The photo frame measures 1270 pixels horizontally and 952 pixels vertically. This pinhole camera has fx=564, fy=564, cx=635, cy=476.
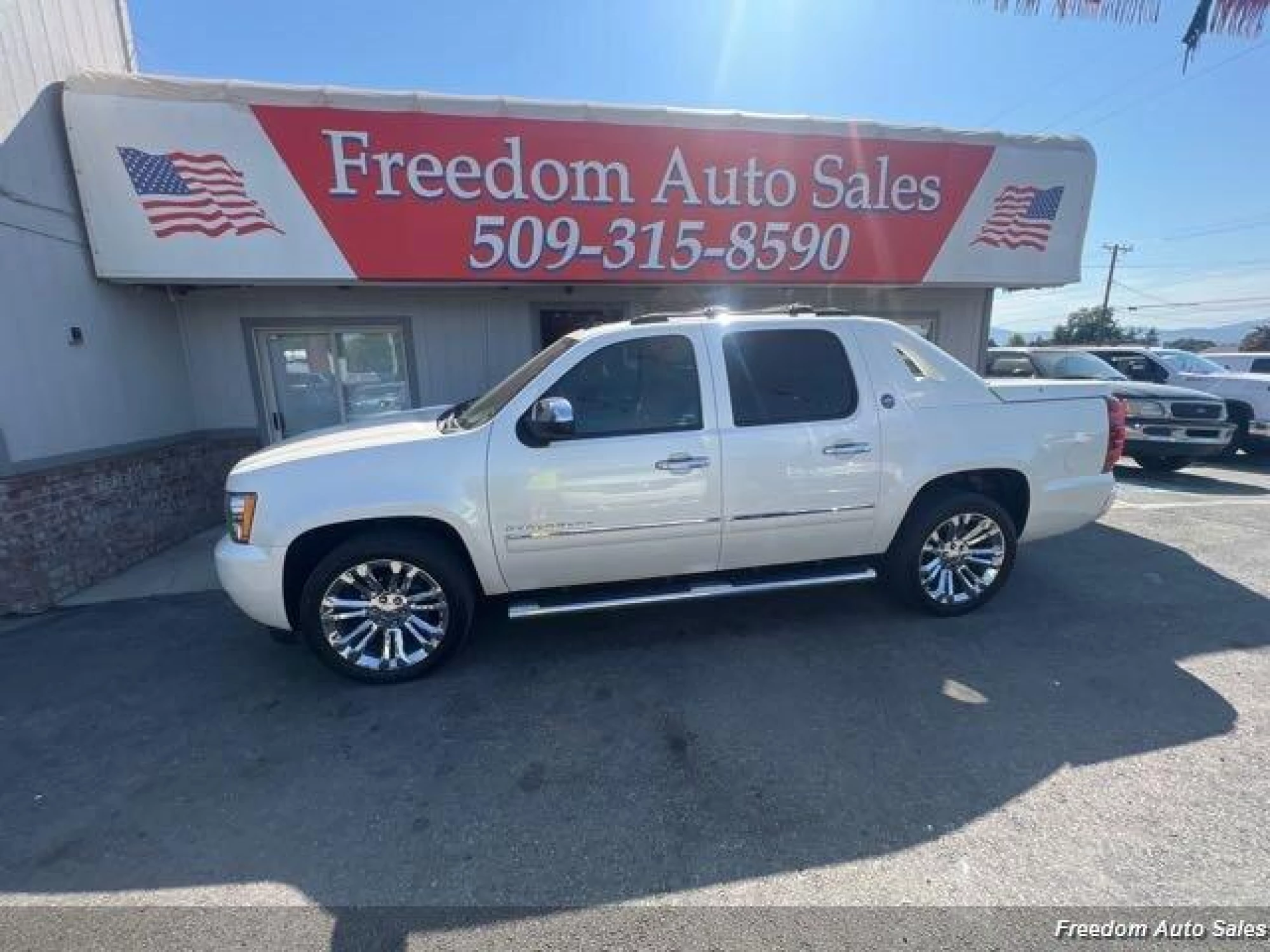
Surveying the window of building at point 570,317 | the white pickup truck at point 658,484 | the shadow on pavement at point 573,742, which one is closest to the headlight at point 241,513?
the white pickup truck at point 658,484

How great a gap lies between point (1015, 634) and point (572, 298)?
598cm

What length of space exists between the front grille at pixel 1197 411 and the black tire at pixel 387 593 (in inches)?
399

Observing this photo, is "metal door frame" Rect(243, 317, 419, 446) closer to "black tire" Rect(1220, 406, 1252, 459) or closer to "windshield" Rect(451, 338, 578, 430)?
"windshield" Rect(451, 338, 578, 430)

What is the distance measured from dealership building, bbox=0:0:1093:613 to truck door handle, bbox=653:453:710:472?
3.96 m

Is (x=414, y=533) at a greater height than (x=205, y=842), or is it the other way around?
(x=414, y=533)

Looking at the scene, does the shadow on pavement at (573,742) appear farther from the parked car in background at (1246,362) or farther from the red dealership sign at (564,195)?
the parked car in background at (1246,362)

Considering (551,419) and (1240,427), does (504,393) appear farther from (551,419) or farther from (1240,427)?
(1240,427)

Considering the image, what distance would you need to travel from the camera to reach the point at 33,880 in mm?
2100

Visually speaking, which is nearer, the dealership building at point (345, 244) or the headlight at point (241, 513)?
the headlight at point (241, 513)

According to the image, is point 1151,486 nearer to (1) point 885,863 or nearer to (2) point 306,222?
(1) point 885,863

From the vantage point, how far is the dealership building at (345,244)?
488cm

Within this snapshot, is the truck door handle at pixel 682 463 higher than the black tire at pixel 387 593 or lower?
higher

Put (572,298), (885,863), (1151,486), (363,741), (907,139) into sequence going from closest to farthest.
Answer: (885,863)
(363,741)
(907,139)
(572,298)
(1151,486)

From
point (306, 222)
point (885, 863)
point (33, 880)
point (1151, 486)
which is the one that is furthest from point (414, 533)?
point (1151, 486)
